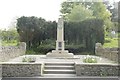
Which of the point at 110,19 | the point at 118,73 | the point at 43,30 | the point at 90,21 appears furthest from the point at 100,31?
the point at 118,73

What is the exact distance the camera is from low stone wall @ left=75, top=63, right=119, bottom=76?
9273 millimetres

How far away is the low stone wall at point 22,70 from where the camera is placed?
30.2ft

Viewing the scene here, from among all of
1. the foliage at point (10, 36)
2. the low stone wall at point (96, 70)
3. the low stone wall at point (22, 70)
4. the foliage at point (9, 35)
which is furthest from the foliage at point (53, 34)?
the low stone wall at point (22, 70)

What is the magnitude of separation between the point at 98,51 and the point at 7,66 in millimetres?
10161

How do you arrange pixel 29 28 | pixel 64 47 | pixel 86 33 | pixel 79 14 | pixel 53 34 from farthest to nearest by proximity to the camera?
pixel 79 14, pixel 53 34, pixel 29 28, pixel 86 33, pixel 64 47

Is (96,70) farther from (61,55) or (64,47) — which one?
(64,47)

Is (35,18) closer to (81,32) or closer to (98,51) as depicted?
(81,32)

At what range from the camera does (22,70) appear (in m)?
9.24

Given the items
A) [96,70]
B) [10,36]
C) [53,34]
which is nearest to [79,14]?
[53,34]

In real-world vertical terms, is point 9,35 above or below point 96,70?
above

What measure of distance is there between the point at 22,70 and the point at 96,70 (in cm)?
272

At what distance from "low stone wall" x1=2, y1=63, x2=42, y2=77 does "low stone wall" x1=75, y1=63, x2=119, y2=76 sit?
151cm

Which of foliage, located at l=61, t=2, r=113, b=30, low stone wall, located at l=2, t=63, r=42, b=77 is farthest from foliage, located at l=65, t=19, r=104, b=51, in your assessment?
low stone wall, located at l=2, t=63, r=42, b=77

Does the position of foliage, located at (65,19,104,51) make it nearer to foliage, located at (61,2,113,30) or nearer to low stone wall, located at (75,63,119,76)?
foliage, located at (61,2,113,30)
